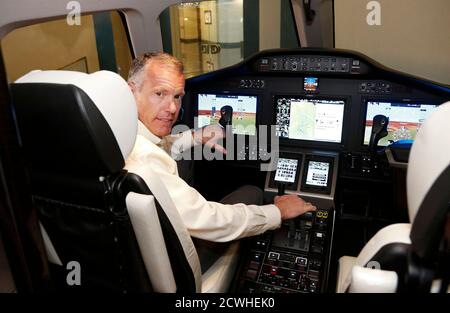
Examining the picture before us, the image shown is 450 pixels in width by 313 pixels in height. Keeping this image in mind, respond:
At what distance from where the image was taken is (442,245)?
75cm

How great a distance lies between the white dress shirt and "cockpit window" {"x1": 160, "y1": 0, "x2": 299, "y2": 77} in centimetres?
224

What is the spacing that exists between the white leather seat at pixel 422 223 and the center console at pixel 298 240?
0.70 meters

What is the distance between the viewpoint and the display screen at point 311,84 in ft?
6.93

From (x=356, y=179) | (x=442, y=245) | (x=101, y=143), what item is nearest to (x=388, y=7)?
(x=356, y=179)

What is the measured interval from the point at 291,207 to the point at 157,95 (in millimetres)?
798

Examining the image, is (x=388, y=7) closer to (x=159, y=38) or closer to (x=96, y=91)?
(x=159, y=38)

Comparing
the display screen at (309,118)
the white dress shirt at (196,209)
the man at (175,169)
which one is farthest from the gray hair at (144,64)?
the display screen at (309,118)

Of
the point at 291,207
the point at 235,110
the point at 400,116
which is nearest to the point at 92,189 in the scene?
the point at 291,207

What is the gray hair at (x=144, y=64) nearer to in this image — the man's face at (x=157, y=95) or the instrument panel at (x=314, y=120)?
the man's face at (x=157, y=95)

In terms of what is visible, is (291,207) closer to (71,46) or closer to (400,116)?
(400,116)

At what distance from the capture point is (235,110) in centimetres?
230

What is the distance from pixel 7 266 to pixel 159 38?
1.85 m

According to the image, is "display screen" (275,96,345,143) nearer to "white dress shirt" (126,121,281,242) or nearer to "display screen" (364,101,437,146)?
"display screen" (364,101,437,146)

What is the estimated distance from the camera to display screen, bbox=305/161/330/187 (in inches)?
78.7
